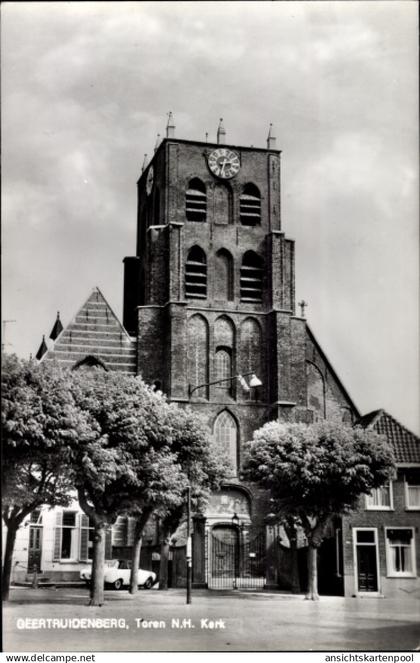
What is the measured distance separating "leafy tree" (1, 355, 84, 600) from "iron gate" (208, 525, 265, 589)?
16236 mm

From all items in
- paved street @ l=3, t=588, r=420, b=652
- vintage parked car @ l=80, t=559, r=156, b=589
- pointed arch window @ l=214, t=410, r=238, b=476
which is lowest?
paved street @ l=3, t=588, r=420, b=652

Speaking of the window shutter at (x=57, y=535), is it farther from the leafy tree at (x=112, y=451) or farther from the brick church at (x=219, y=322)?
the leafy tree at (x=112, y=451)

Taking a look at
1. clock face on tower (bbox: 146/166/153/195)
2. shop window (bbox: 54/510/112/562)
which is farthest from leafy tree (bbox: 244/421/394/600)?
clock face on tower (bbox: 146/166/153/195)

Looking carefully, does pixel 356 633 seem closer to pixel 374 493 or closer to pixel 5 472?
pixel 5 472

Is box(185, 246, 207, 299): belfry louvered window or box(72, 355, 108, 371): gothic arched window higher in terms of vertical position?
box(185, 246, 207, 299): belfry louvered window

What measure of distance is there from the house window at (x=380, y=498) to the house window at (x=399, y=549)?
2175mm

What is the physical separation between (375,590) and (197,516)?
12518 mm

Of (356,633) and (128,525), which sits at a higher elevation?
(128,525)

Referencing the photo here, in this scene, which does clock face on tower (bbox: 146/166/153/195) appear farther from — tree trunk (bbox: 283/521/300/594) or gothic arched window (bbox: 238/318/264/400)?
tree trunk (bbox: 283/521/300/594)

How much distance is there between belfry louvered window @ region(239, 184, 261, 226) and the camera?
54656 mm

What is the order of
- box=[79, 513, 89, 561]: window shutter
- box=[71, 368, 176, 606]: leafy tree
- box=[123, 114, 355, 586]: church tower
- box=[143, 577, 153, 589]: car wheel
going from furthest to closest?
box=[123, 114, 355, 586]: church tower, box=[79, 513, 89, 561]: window shutter, box=[143, 577, 153, 589]: car wheel, box=[71, 368, 176, 606]: leafy tree

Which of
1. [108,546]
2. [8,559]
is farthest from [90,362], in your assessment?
[8,559]

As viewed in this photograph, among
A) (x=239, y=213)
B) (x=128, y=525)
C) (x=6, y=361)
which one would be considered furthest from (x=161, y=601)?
(x=239, y=213)

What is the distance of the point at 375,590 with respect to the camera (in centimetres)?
3425
